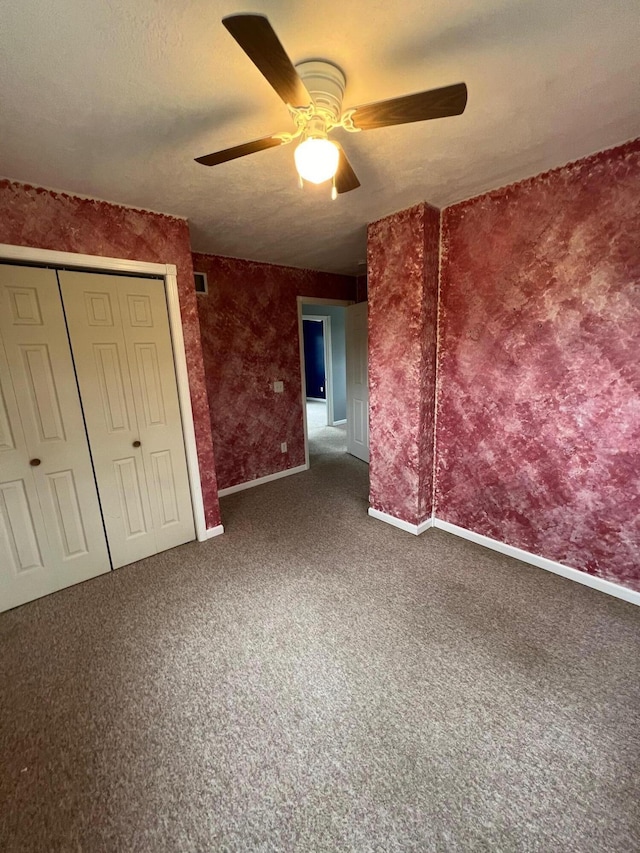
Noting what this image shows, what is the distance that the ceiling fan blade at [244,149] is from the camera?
1264 millimetres

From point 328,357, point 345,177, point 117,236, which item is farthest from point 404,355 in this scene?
point 328,357

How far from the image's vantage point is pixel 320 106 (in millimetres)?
1225

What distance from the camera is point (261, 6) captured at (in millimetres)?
996

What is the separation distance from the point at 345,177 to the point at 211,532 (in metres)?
2.60

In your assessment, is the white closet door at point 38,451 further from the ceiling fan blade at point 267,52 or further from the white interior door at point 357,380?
the white interior door at point 357,380

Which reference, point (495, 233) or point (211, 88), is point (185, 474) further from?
point (495, 233)

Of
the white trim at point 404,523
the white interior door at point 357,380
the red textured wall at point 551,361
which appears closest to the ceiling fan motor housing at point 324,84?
the red textured wall at point 551,361

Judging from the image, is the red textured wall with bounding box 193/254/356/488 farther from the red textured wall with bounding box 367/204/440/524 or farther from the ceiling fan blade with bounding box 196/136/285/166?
the ceiling fan blade with bounding box 196/136/285/166

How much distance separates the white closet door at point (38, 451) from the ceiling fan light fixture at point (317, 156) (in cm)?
172

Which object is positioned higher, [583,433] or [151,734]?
[583,433]

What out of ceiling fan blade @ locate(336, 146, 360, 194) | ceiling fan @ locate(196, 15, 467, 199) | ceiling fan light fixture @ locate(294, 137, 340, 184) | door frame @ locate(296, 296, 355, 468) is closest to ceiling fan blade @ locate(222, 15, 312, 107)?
ceiling fan @ locate(196, 15, 467, 199)

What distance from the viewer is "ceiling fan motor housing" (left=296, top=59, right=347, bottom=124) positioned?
1.18m

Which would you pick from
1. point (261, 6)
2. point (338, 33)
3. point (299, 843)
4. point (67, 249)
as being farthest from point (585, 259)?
point (67, 249)

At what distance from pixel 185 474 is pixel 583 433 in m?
2.72
